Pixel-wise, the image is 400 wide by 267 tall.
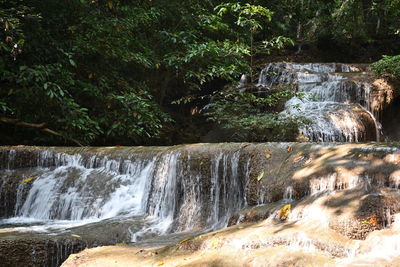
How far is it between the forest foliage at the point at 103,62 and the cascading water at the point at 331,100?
3.82ft

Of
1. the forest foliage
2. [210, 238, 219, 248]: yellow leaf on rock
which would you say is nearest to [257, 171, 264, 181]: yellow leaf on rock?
[210, 238, 219, 248]: yellow leaf on rock

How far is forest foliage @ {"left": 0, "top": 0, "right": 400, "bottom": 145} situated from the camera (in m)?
7.41

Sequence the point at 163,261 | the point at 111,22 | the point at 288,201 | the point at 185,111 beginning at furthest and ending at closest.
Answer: the point at 185,111, the point at 111,22, the point at 288,201, the point at 163,261

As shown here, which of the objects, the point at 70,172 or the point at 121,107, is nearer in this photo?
the point at 70,172

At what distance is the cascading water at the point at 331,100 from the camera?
8.54 m

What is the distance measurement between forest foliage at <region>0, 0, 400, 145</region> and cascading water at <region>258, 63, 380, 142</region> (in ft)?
3.82

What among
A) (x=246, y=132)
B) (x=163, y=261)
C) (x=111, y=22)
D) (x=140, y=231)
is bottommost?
(x=140, y=231)

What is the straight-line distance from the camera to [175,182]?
17.3 ft

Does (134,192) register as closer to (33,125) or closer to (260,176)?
(260,176)

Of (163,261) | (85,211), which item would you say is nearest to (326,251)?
(163,261)

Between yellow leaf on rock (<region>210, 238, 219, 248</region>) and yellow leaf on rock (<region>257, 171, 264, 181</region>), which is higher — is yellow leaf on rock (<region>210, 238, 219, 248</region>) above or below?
below

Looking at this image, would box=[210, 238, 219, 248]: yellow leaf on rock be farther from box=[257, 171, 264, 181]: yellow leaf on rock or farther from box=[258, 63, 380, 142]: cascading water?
box=[258, 63, 380, 142]: cascading water

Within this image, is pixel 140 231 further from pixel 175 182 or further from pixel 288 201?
pixel 288 201

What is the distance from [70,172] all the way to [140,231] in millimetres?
2486
